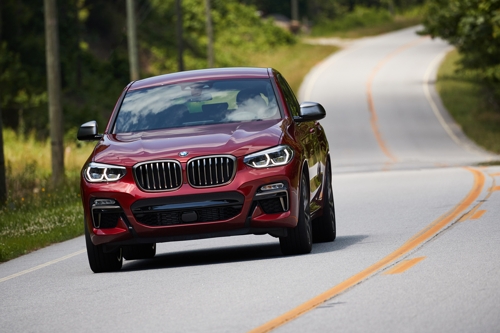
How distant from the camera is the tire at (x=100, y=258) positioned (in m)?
11.7

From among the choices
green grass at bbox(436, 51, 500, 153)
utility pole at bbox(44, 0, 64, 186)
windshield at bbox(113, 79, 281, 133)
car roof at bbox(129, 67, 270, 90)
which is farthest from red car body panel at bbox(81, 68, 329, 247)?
green grass at bbox(436, 51, 500, 153)

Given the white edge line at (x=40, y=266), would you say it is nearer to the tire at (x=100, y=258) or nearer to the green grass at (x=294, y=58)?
the tire at (x=100, y=258)

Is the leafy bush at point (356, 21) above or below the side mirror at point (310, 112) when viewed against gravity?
below

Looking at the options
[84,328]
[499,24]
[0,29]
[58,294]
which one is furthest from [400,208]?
[0,29]

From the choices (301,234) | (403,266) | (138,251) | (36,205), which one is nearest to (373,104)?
(36,205)

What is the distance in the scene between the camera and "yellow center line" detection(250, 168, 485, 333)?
26.6ft

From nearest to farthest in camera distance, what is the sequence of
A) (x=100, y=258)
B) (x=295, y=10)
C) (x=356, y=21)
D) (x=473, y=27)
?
(x=100, y=258)
(x=473, y=27)
(x=356, y=21)
(x=295, y=10)

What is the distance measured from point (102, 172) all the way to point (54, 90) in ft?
52.9

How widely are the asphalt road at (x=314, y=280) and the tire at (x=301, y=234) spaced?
7.0 inches

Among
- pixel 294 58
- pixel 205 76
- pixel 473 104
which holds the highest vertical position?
pixel 205 76

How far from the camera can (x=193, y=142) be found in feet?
37.3

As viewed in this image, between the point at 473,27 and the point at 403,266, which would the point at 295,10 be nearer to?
the point at 473,27

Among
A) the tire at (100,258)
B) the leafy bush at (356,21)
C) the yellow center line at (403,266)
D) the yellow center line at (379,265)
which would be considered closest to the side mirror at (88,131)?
the tire at (100,258)

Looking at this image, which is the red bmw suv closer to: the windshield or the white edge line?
the windshield
